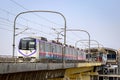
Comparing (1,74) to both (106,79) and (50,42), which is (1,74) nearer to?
(50,42)

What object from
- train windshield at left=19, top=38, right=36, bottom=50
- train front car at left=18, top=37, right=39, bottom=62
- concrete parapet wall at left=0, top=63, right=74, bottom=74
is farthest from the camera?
train windshield at left=19, top=38, right=36, bottom=50

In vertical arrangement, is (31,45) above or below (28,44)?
below

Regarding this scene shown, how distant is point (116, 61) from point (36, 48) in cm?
10139

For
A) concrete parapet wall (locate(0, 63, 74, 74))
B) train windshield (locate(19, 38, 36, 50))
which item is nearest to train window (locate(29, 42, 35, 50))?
train windshield (locate(19, 38, 36, 50))

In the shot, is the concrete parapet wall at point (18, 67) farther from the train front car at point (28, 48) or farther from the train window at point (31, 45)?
the train window at point (31, 45)

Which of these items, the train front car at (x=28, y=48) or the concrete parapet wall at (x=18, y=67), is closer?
the concrete parapet wall at (x=18, y=67)

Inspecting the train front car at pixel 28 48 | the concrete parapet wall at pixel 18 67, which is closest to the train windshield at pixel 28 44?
the train front car at pixel 28 48

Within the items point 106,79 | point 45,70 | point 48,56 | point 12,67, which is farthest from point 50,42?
point 106,79

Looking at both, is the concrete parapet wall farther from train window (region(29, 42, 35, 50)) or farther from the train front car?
train window (region(29, 42, 35, 50))

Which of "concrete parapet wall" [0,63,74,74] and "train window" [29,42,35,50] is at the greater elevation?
"train window" [29,42,35,50]

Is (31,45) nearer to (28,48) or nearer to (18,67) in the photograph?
(28,48)

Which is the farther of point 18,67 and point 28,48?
point 28,48

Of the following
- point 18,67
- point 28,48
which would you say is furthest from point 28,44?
point 18,67

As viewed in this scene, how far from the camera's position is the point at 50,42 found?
167 feet
